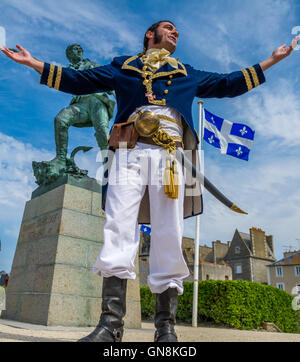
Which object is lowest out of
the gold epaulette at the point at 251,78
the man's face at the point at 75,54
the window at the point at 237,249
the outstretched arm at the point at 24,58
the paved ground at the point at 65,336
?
the paved ground at the point at 65,336

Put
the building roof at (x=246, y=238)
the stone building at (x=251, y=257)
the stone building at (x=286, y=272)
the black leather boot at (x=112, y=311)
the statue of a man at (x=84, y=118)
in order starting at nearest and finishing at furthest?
1. the black leather boot at (x=112, y=311)
2. the statue of a man at (x=84, y=118)
3. the stone building at (x=286, y=272)
4. the stone building at (x=251, y=257)
5. the building roof at (x=246, y=238)

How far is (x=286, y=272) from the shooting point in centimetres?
3881

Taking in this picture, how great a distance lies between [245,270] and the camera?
139 ft

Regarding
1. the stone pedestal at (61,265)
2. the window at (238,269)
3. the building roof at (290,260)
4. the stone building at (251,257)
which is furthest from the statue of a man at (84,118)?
the window at (238,269)

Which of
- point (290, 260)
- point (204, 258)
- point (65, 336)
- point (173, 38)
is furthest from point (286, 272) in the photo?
point (173, 38)

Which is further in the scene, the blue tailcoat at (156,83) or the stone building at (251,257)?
the stone building at (251,257)

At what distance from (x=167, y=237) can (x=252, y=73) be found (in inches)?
57.5

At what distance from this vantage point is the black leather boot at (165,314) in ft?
7.50

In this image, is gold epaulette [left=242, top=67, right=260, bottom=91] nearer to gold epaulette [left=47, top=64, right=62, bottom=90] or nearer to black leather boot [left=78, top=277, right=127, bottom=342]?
gold epaulette [left=47, top=64, right=62, bottom=90]

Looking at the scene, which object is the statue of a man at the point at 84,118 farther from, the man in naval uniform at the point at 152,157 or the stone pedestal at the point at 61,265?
the man in naval uniform at the point at 152,157

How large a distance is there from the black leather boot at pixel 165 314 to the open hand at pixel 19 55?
74.9 inches

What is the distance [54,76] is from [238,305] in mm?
11151

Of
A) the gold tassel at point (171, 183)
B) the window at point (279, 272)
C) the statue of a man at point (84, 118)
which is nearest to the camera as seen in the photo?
the gold tassel at point (171, 183)

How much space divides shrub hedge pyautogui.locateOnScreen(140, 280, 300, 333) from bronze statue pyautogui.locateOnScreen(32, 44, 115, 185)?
7.94m
